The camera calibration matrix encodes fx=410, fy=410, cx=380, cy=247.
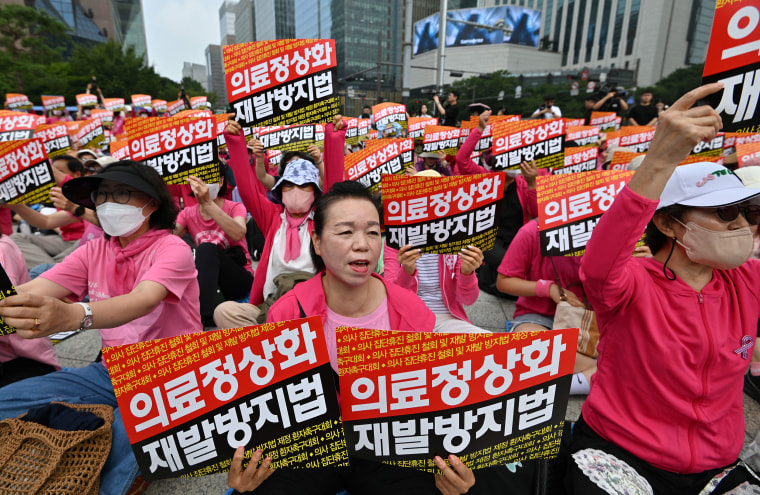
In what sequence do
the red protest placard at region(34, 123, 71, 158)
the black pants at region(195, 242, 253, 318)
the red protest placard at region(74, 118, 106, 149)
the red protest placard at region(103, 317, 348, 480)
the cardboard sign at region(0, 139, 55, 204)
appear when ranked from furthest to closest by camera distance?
the red protest placard at region(74, 118, 106, 149)
the red protest placard at region(34, 123, 71, 158)
the black pants at region(195, 242, 253, 318)
the cardboard sign at region(0, 139, 55, 204)
the red protest placard at region(103, 317, 348, 480)

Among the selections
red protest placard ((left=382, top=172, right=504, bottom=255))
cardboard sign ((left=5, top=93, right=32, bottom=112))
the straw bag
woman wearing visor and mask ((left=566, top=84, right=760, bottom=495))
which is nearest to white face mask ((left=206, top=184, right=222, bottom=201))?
red protest placard ((left=382, top=172, right=504, bottom=255))

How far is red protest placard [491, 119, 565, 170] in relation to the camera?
4.79 metres

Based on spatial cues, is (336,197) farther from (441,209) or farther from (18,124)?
(18,124)

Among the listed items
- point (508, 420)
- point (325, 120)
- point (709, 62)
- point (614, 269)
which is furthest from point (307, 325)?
point (325, 120)

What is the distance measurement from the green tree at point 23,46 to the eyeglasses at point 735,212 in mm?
37345

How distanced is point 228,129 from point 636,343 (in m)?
3.24

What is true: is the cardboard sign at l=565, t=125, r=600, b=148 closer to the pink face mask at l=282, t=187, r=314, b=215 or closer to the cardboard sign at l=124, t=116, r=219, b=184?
the pink face mask at l=282, t=187, r=314, b=215

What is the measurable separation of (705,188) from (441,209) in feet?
4.25

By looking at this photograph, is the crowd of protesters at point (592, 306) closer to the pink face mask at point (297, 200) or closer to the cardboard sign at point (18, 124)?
the pink face mask at point (297, 200)

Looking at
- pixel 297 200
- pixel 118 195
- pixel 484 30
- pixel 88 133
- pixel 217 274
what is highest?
pixel 484 30

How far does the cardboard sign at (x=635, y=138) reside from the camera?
6.56 m

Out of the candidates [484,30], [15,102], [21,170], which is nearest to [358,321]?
[21,170]

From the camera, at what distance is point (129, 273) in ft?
7.88

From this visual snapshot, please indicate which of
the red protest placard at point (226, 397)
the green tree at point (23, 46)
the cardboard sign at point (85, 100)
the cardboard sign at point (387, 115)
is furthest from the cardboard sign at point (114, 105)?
the green tree at point (23, 46)
